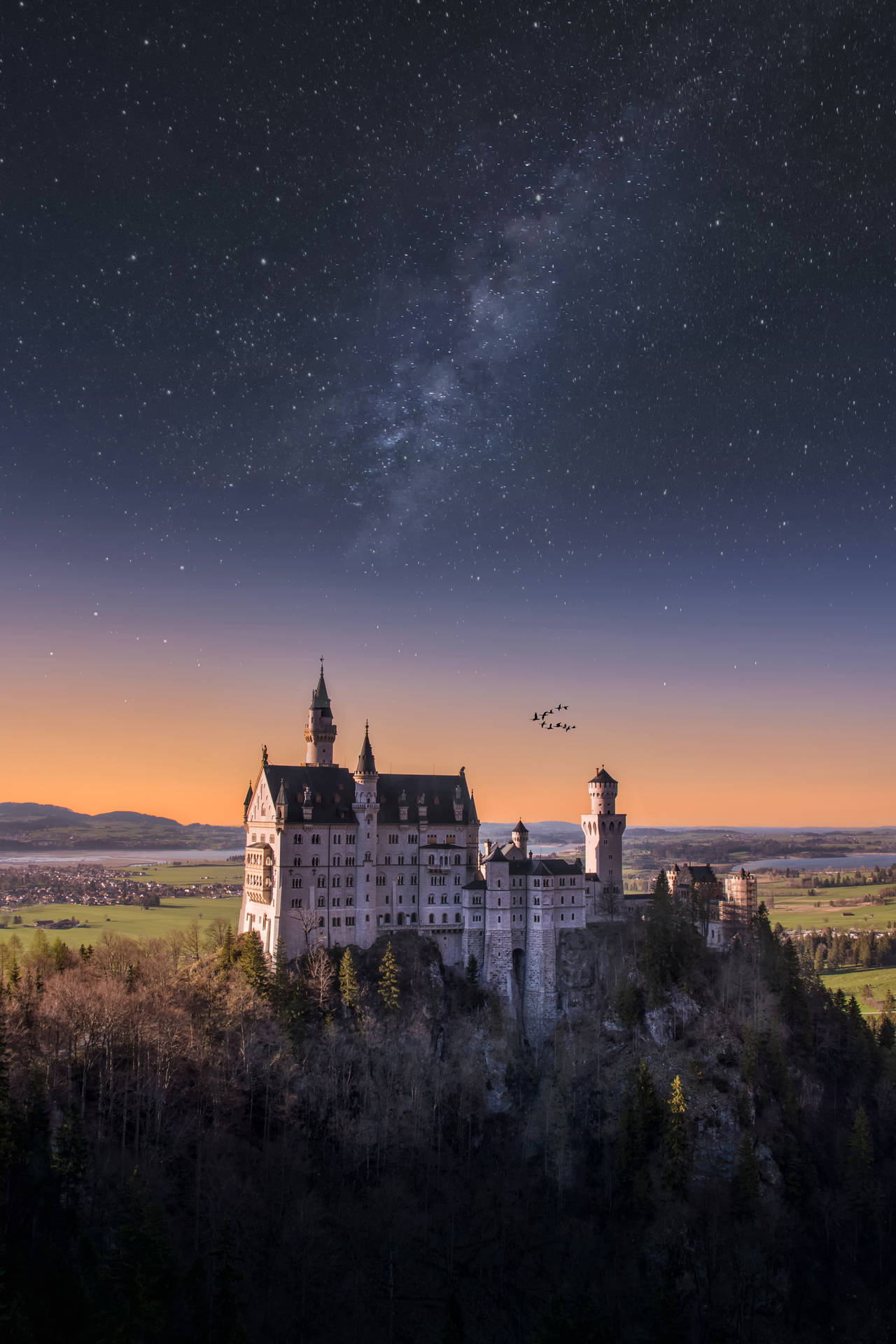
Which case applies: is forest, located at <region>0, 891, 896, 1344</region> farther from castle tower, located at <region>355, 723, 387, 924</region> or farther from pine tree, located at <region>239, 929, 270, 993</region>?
castle tower, located at <region>355, 723, 387, 924</region>

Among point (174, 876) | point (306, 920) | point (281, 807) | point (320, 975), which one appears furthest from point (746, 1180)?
point (174, 876)

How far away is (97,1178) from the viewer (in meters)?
64.1

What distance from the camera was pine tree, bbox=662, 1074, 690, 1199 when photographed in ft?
263

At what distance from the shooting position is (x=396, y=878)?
322 feet

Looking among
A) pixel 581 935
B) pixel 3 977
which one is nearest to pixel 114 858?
pixel 3 977

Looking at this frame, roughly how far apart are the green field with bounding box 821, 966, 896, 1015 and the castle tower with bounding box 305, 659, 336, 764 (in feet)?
393

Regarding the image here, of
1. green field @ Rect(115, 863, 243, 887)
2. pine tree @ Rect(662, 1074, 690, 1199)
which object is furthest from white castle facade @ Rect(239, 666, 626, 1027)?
green field @ Rect(115, 863, 243, 887)

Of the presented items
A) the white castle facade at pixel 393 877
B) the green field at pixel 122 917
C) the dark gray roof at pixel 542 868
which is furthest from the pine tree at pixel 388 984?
the green field at pixel 122 917

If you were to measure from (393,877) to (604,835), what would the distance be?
27.0 meters

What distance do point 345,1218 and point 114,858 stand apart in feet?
467

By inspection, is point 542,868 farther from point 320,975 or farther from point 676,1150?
point 676,1150

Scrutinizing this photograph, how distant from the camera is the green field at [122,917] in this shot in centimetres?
12900

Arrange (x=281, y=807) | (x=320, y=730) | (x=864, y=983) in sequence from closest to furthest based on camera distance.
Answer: (x=281, y=807), (x=320, y=730), (x=864, y=983)

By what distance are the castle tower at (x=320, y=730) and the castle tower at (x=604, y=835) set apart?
33102mm
